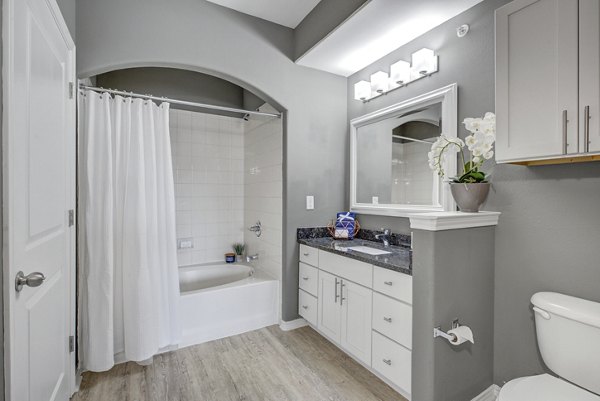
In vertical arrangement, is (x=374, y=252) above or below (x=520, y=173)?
below

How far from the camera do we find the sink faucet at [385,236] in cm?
242

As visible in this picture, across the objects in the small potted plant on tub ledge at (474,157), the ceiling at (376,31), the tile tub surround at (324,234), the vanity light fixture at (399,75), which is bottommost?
the tile tub surround at (324,234)

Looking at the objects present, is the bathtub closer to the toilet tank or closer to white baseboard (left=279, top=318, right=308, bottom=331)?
white baseboard (left=279, top=318, right=308, bottom=331)

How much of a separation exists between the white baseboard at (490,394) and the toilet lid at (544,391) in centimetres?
53

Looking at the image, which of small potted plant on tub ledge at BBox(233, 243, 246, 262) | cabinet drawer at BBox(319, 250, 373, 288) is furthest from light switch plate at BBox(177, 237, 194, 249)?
cabinet drawer at BBox(319, 250, 373, 288)

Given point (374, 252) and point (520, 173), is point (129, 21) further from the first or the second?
point (520, 173)

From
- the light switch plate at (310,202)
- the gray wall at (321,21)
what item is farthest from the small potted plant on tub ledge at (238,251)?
the gray wall at (321,21)

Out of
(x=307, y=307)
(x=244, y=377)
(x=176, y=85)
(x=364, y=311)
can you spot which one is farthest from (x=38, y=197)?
(x=176, y=85)

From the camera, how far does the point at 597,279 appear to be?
139cm

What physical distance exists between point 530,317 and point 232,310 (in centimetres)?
216

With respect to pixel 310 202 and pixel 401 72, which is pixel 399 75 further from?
pixel 310 202

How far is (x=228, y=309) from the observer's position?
2609 mm

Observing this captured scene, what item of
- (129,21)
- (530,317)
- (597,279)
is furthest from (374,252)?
(129,21)

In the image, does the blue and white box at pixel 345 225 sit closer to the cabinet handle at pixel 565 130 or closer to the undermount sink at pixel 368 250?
the undermount sink at pixel 368 250
